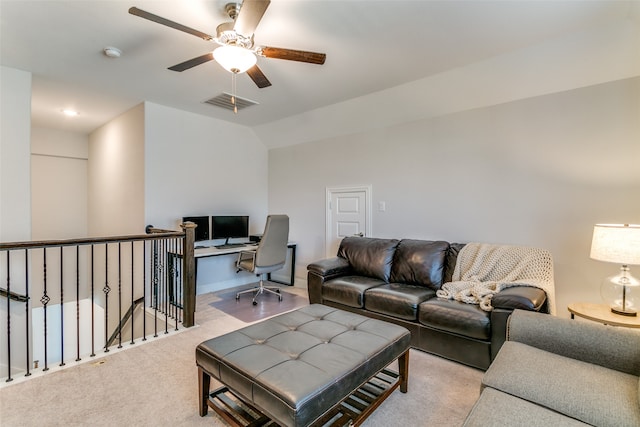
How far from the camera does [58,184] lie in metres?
5.49

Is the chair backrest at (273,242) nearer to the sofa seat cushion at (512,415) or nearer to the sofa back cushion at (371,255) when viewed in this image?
the sofa back cushion at (371,255)

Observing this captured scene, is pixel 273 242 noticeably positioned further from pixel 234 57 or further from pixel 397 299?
pixel 234 57

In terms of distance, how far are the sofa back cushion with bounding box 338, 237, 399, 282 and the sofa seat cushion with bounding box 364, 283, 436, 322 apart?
0.36 m

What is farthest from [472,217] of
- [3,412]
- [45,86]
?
[45,86]

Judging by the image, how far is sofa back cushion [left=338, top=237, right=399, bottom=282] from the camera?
11.4 feet

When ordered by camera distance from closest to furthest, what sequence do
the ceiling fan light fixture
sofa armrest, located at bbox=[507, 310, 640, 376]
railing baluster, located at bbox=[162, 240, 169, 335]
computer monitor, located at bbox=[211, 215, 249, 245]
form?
sofa armrest, located at bbox=[507, 310, 640, 376] → the ceiling fan light fixture → railing baluster, located at bbox=[162, 240, 169, 335] → computer monitor, located at bbox=[211, 215, 249, 245]

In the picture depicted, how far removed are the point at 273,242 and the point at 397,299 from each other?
1.96 m

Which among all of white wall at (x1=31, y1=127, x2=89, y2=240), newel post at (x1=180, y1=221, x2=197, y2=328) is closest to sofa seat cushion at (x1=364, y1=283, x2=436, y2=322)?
newel post at (x1=180, y1=221, x2=197, y2=328)

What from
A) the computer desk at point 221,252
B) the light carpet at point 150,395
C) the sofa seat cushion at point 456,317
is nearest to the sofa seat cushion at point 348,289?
the sofa seat cushion at point 456,317

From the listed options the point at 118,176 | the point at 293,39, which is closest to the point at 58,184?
the point at 118,176

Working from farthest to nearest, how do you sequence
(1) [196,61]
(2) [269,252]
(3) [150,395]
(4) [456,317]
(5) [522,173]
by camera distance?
(2) [269,252]
(5) [522,173]
(4) [456,317]
(1) [196,61]
(3) [150,395]

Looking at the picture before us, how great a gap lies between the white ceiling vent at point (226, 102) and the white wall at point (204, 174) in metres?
0.67

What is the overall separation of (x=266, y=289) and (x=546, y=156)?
3675 millimetres

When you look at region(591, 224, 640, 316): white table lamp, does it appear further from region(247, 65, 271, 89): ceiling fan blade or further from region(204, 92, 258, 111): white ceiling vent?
region(204, 92, 258, 111): white ceiling vent
